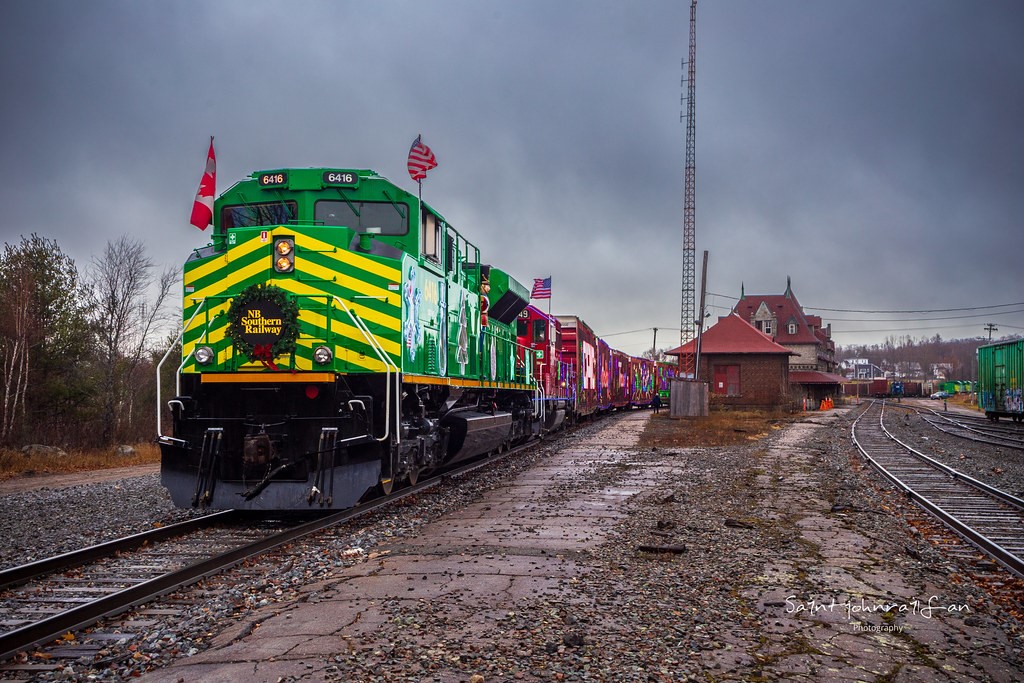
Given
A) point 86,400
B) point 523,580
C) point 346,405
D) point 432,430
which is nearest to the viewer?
point 523,580

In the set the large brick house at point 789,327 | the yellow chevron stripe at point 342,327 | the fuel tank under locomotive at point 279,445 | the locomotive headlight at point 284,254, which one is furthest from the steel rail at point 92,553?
the large brick house at point 789,327

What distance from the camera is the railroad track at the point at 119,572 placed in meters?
5.00

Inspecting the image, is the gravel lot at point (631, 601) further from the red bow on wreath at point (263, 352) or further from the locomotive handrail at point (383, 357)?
the red bow on wreath at point (263, 352)

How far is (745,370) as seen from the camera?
48.8 meters

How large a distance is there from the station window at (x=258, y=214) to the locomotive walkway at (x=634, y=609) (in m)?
4.12

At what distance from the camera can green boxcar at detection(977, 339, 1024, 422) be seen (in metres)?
30.0

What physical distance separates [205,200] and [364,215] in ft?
6.83

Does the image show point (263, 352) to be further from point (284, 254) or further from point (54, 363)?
point (54, 363)

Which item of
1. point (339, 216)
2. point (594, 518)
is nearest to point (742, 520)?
point (594, 518)

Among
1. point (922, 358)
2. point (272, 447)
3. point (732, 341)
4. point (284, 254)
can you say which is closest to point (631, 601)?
point (272, 447)

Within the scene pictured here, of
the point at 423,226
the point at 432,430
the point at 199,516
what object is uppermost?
the point at 423,226

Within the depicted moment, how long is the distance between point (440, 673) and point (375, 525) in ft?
15.4

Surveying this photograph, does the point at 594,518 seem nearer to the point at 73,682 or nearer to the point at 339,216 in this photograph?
the point at 339,216

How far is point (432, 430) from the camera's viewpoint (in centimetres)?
1057
